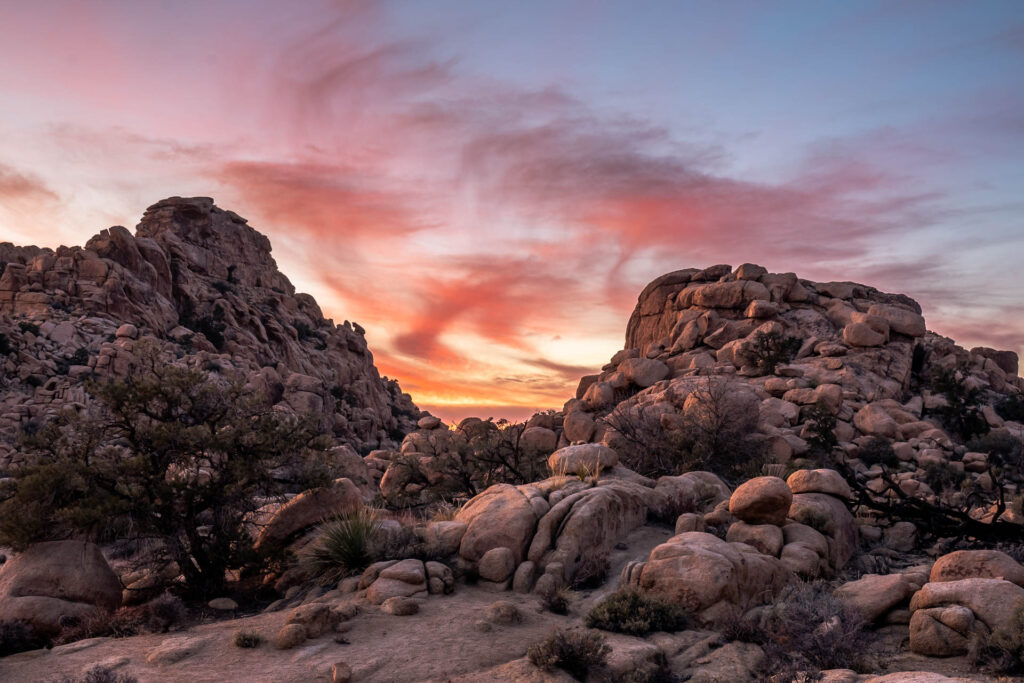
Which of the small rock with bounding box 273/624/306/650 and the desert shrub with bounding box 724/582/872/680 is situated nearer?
the desert shrub with bounding box 724/582/872/680

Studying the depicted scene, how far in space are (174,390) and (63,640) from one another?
16.9 ft

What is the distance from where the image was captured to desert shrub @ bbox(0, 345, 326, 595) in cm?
1273

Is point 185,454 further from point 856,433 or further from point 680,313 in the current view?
point 680,313

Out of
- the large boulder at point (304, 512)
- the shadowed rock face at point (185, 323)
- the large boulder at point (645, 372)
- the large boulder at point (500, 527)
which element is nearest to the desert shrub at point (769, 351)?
the large boulder at point (645, 372)

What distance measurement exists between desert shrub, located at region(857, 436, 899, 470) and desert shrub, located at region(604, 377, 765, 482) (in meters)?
3.92

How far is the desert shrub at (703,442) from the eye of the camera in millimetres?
22311

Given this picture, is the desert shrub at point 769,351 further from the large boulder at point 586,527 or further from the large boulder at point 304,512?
the large boulder at point 304,512

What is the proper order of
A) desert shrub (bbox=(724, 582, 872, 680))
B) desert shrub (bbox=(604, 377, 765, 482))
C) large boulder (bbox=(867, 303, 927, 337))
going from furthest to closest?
large boulder (bbox=(867, 303, 927, 337)) < desert shrub (bbox=(604, 377, 765, 482)) < desert shrub (bbox=(724, 582, 872, 680))

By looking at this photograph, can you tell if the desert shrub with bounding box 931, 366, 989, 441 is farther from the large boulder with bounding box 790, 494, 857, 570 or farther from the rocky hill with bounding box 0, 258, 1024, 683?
the large boulder with bounding box 790, 494, 857, 570

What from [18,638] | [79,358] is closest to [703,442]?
[18,638]

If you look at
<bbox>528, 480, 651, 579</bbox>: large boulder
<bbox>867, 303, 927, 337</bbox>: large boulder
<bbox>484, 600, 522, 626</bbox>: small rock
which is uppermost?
<bbox>867, 303, 927, 337</bbox>: large boulder

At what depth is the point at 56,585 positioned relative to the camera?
477 inches

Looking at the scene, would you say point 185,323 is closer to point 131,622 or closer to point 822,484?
point 131,622

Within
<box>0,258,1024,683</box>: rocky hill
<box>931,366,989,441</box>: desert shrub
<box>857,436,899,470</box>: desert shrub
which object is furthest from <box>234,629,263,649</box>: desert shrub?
<box>931,366,989,441</box>: desert shrub
